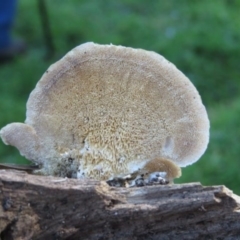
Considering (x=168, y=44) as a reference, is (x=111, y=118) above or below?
below

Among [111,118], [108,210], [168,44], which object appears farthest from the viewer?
[168,44]

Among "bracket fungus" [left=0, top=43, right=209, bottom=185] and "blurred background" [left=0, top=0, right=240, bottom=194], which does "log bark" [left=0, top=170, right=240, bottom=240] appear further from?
"blurred background" [left=0, top=0, right=240, bottom=194]

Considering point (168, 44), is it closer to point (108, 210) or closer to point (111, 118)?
point (111, 118)

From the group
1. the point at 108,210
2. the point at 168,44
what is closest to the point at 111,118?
the point at 108,210

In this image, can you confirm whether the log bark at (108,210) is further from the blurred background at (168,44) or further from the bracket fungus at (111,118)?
the blurred background at (168,44)

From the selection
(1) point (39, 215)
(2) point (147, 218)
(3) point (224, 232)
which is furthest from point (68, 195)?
(3) point (224, 232)

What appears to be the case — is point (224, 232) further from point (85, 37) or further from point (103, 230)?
point (85, 37)

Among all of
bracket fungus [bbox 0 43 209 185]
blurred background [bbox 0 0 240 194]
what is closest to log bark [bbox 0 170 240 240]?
bracket fungus [bbox 0 43 209 185]
